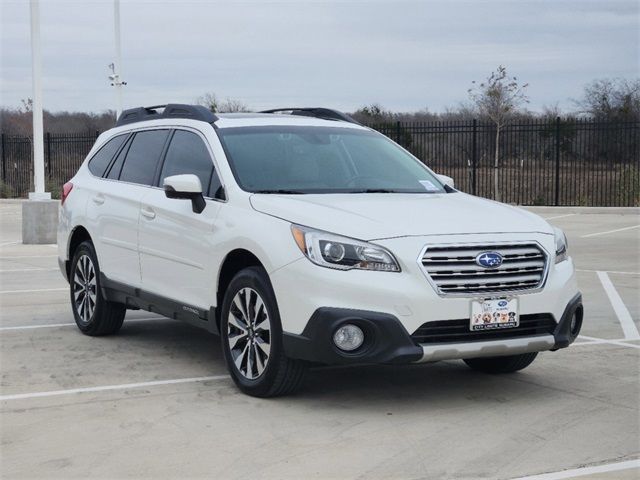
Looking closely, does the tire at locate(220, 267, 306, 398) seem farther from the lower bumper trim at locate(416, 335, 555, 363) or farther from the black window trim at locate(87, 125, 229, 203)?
the lower bumper trim at locate(416, 335, 555, 363)

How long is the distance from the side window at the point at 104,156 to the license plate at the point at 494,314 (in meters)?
4.12

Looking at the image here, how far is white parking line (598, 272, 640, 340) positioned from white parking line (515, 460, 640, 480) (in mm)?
3743

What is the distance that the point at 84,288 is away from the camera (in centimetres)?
919

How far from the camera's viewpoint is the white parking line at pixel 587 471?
5055mm

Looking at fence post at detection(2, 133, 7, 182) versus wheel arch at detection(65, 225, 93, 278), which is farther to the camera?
fence post at detection(2, 133, 7, 182)

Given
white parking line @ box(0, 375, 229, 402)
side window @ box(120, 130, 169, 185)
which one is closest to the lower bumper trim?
white parking line @ box(0, 375, 229, 402)

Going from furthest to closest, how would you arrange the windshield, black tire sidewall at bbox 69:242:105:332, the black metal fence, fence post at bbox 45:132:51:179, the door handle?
fence post at bbox 45:132:51:179
the black metal fence
black tire sidewall at bbox 69:242:105:332
the door handle
the windshield

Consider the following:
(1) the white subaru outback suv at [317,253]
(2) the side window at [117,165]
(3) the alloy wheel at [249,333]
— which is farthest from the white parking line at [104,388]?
(2) the side window at [117,165]

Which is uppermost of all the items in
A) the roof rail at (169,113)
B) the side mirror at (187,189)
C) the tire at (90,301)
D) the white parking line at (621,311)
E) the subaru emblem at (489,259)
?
the roof rail at (169,113)

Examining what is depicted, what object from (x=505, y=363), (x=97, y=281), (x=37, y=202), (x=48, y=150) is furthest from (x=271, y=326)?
(x=48, y=150)

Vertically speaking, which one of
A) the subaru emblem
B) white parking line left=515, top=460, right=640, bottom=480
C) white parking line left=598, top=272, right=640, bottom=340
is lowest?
white parking line left=515, top=460, right=640, bottom=480

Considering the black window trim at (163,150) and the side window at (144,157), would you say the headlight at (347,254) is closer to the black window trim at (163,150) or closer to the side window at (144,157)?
the black window trim at (163,150)

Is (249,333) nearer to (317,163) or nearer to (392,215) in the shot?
(392,215)

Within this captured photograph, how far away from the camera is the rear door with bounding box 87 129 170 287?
8219mm
